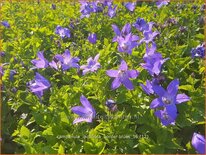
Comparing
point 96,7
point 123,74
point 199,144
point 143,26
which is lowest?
point 199,144

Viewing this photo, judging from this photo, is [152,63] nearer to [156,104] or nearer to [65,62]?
[156,104]

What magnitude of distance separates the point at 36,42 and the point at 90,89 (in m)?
1.07

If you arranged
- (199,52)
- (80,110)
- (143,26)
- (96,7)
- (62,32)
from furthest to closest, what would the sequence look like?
1. (96,7)
2. (62,32)
3. (143,26)
4. (199,52)
5. (80,110)

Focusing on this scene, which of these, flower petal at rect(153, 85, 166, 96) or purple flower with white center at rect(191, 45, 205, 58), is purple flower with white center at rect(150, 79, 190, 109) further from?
purple flower with white center at rect(191, 45, 205, 58)

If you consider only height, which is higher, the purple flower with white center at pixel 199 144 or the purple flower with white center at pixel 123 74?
the purple flower with white center at pixel 123 74

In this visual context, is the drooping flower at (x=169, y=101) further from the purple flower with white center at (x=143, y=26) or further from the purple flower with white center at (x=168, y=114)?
the purple flower with white center at (x=143, y=26)

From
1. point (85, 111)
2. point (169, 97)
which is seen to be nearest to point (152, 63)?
point (169, 97)

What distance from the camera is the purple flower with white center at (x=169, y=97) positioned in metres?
1.58

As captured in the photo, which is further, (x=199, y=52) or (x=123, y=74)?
(x=199, y=52)

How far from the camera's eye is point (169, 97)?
5.23 feet

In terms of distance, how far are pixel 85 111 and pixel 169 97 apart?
0.40 meters

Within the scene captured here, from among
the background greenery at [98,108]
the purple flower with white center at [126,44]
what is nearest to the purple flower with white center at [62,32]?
the background greenery at [98,108]

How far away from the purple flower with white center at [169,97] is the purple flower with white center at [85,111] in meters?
0.30

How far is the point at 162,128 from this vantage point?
5.88ft
